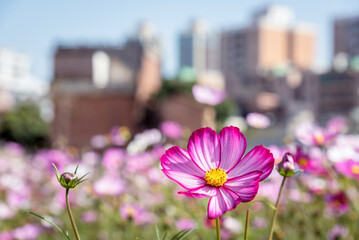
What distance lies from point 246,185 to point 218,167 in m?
0.05

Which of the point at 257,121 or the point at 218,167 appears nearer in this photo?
the point at 218,167

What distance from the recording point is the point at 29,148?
60.2 feet

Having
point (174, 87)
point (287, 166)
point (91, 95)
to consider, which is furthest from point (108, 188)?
point (174, 87)

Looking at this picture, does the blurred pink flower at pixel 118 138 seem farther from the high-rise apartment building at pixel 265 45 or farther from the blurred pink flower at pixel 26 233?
the high-rise apartment building at pixel 265 45

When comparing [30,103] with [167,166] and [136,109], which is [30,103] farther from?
[167,166]

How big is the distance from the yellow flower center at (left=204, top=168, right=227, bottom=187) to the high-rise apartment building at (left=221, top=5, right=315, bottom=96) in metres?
38.5

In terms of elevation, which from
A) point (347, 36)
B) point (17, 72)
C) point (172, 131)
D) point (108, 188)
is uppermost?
point (347, 36)

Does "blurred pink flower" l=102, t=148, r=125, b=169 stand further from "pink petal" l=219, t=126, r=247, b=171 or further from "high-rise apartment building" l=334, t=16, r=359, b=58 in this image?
"high-rise apartment building" l=334, t=16, r=359, b=58

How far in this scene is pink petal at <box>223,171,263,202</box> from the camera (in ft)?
1.31

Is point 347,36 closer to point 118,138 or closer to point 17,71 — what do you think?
point 118,138

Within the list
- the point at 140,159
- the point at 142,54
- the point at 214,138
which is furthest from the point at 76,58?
the point at 214,138

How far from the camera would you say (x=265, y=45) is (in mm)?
40062

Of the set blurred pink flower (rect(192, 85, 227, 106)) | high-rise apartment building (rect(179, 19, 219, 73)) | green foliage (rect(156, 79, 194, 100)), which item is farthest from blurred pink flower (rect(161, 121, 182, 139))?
high-rise apartment building (rect(179, 19, 219, 73))

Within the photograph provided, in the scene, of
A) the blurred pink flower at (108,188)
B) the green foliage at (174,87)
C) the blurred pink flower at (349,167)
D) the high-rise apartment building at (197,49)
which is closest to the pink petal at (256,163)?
the blurred pink flower at (349,167)
